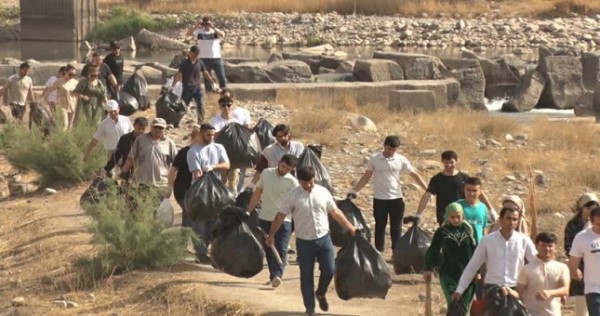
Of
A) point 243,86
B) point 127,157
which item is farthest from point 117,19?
point 127,157

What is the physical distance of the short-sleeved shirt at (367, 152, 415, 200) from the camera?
12.6 meters

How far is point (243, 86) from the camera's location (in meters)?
24.6

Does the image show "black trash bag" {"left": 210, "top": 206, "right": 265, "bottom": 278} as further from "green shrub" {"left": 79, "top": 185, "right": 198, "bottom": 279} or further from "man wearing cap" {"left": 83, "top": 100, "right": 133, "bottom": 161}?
"man wearing cap" {"left": 83, "top": 100, "right": 133, "bottom": 161}

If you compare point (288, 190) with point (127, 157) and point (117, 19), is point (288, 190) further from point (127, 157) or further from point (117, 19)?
point (117, 19)

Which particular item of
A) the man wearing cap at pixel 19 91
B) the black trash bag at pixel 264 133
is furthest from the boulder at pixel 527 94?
the black trash bag at pixel 264 133

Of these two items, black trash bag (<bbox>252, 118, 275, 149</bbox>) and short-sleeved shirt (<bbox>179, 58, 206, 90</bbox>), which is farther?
short-sleeved shirt (<bbox>179, 58, 206, 90</bbox>)

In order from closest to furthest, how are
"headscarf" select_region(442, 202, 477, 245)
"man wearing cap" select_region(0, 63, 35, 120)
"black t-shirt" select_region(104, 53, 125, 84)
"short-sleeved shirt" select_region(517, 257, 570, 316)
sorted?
"short-sleeved shirt" select_region(517, 257, 570, 316), "headscarf" select_region(442, 202, 477, 245), "black t-shirt" select_region(104, 53, 125, 84), "man wearing cap" select_region(0, 63, 35, 120)

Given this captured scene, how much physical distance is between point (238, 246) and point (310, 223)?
97cm

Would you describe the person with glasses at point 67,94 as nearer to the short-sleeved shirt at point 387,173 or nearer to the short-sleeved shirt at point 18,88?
the short-sleeved shirt at point 18,88

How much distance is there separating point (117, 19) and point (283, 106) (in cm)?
Answer: 2752

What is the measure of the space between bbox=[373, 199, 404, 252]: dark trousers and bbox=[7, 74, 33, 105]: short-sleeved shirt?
8379mm

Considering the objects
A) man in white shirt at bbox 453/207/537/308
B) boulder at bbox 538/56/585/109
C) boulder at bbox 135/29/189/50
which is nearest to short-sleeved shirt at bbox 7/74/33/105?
man in white shirt at bbox 453/207/537/308

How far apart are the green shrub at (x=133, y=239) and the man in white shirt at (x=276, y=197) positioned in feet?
3.12

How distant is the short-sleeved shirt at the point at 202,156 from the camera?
497 inches
